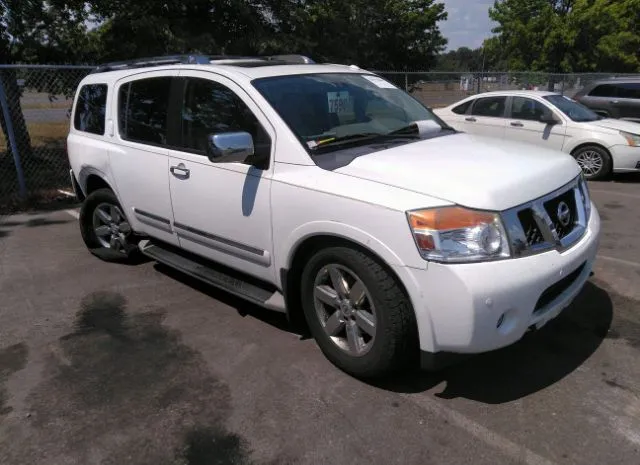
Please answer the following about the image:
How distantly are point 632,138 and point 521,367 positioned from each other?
7.22m

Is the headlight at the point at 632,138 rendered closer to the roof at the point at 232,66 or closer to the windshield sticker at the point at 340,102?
the roof at the point at 232,66

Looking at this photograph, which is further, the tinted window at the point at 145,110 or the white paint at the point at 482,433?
the tinted window at the point at 145,110

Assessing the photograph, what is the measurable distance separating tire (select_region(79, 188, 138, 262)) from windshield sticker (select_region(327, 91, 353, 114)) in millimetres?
2314

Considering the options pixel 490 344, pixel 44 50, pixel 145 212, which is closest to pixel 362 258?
pixel 490 344

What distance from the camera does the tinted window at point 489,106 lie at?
32.0ft

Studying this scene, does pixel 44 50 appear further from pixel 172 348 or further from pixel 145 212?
pixel 172 348

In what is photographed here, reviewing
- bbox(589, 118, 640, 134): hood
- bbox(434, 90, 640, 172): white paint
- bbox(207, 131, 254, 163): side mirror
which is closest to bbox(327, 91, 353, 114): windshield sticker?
bbox(207, 131, 254, 163): side mirror

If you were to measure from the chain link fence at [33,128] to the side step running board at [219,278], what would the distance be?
14.7 ft

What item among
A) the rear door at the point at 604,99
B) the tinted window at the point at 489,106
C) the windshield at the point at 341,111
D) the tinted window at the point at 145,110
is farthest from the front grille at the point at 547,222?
the rear door at the point at 604,99

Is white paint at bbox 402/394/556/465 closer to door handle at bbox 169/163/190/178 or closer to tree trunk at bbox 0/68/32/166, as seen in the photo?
door handle at bbox 169/163/190/178

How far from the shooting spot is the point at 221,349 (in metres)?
3.64

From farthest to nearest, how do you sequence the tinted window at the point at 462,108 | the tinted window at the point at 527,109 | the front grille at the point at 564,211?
the tinted window at the point at 462,108 → the tinted window at the point at 527,109 → the front grille at the point at 564,211

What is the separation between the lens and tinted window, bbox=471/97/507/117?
977cm

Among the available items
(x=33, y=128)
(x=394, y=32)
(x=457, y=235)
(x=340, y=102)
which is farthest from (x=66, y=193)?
(x=394, y=32)
